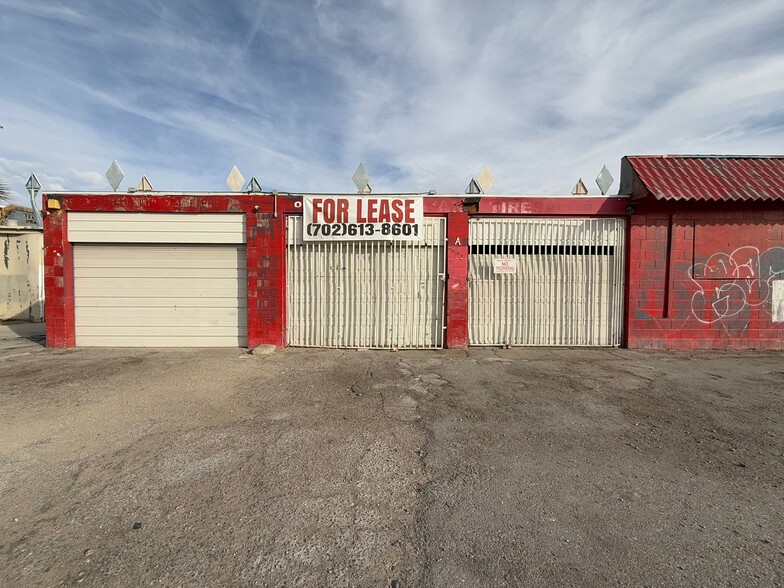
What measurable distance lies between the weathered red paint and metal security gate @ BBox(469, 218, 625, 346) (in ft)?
0.86

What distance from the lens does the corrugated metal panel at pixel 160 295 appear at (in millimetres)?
8234

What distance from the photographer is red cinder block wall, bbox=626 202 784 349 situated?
26.0 feet

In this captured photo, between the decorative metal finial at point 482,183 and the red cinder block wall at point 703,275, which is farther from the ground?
the decorative metal finial at point 482,183

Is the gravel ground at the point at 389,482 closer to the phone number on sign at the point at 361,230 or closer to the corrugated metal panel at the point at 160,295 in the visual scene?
the corrugated metal panel at the point at 160,295

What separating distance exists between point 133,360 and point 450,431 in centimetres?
630

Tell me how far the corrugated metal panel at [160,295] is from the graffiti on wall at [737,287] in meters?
9.98

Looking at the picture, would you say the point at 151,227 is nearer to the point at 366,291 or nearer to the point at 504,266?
the point at 366,291

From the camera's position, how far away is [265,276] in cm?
809

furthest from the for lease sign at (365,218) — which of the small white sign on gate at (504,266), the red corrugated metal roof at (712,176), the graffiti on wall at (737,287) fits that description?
the graffiti on wall at (737,287)

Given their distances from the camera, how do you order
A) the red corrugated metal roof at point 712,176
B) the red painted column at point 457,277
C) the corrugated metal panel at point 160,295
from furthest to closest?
the corrugated metal panel at point 160,295 < the red painted column at point 457,277 < the red corrugated metal roof at point 712,176

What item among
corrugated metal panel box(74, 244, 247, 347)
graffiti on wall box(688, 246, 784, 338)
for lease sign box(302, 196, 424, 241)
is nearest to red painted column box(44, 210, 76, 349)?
corrugated metal panel box(74, 244, 247, 347)

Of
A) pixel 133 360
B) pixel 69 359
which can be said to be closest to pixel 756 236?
pixel 133 360

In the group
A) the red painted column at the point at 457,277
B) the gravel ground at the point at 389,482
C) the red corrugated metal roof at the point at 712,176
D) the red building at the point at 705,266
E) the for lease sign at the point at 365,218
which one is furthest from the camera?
the red painted column at the point at 457,277

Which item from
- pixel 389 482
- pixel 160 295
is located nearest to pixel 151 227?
pixel 160 295
